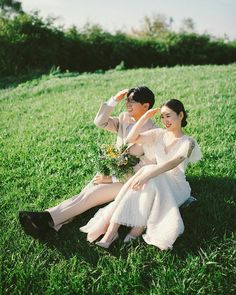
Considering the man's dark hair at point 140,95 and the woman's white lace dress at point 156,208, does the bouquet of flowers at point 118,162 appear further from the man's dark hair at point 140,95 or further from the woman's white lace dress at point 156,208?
the man's dark hair at point 140,95

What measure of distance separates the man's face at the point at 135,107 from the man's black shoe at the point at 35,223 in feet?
6.28

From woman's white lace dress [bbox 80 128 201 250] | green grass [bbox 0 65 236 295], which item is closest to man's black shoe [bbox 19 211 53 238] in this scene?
green grass [bbox 0 65 236 295]

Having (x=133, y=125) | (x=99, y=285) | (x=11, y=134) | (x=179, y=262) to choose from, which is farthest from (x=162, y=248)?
(x=11, y=134)

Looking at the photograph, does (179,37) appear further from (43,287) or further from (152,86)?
(43,287)

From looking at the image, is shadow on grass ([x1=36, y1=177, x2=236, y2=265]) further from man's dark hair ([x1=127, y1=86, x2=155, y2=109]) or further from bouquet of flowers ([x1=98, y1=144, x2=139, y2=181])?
man's dark hair ([x1=127, y1=86, x2=155, y2=109])

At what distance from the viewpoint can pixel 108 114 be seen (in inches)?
221

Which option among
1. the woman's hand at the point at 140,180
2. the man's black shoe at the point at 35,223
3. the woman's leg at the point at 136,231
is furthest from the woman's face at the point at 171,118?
the man's black shoe at the point at 35,223

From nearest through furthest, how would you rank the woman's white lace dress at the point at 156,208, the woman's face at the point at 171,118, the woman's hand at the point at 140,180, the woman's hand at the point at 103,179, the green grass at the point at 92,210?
the green grass at the point at 92,210
the woman's white lace dress at the point at 156,208
the woman's hand at the point at 140,180
the woman's face at the point at 171,118
the woman's hand at the point at 103,179

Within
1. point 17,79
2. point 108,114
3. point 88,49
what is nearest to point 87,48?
point 88,49

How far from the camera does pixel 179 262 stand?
4289 mm

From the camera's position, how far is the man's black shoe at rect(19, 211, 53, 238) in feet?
15.8

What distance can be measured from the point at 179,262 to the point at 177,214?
21.0 inches

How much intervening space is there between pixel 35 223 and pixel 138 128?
185 cm

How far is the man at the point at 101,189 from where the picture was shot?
4.88 m
